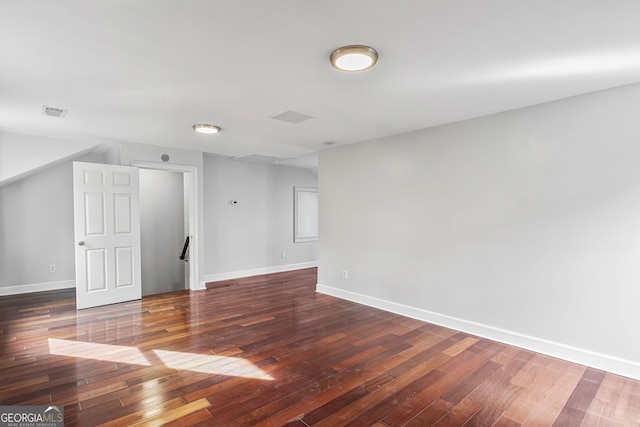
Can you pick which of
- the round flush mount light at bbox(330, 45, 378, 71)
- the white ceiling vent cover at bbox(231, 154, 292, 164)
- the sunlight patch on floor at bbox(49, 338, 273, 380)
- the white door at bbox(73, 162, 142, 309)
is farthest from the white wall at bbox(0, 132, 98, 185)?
the round flush mount light at bbox(330, 45, 378, 71)

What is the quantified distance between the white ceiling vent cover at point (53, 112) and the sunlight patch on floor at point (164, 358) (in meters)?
2.43

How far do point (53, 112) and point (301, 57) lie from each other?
3024 millimetres

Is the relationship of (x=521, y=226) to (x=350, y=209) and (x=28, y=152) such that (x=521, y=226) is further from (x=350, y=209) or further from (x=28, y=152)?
(x=28, y=152)

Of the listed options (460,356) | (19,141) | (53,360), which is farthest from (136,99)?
(460,356)

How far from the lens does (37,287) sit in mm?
5168

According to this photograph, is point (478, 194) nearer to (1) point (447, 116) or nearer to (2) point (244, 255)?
(1) point (447, 116)

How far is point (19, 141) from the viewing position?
14.8 feet

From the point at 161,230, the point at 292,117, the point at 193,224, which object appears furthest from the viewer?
the point at 161,230

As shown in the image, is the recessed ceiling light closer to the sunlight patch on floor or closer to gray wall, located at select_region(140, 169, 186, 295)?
the sunlight patch on floor

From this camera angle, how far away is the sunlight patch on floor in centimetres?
265

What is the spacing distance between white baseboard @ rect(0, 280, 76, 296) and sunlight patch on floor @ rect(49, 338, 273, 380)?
2710 millimetres

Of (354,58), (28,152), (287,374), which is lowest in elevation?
(287,374)

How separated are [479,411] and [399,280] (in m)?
2.16

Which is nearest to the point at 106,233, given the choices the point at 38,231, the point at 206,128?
the point at 38,231
